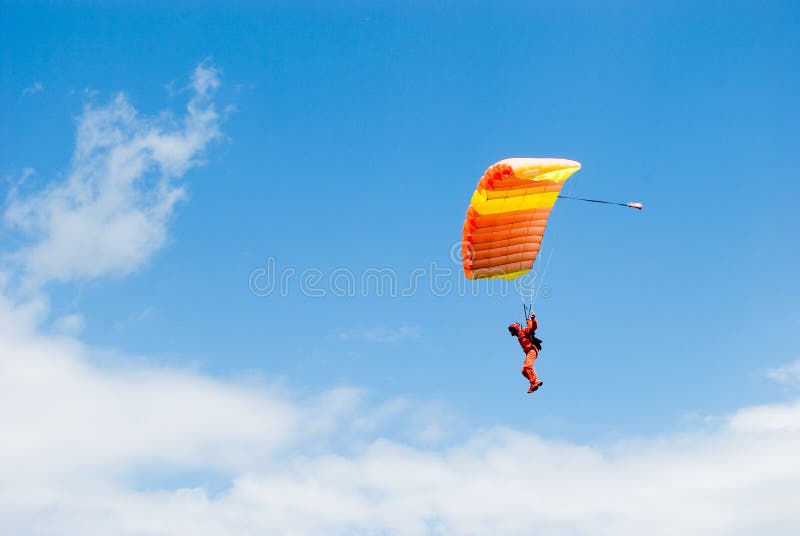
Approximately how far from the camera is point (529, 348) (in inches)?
1425

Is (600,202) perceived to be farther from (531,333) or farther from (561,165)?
(531,333)

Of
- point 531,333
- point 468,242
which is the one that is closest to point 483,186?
point 468,242

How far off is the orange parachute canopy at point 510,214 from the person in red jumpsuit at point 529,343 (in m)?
1.75

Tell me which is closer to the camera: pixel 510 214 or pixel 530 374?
pixel 510 214

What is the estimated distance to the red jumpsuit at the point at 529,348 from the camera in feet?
118

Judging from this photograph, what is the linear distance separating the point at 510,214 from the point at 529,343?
162 inches

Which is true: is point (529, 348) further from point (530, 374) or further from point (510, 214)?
point (510, 214)

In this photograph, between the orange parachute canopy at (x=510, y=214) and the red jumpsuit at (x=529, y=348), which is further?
the red jumpsuit at (x=529, y=348)

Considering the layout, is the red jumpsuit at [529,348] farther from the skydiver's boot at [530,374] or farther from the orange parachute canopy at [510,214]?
the orange parachute canopy at [510,214]

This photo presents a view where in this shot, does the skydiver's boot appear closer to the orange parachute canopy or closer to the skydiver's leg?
the skydiver's leg

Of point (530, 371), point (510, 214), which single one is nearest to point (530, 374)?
point (530, 371)

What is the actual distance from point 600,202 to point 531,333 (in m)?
5.08

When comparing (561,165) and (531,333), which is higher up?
(561,165)

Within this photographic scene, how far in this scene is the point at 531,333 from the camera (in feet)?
119
